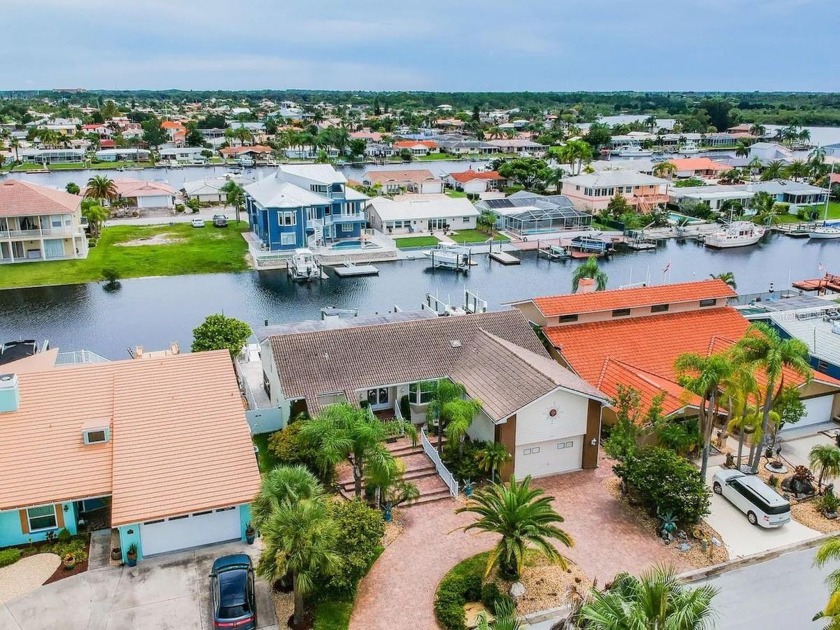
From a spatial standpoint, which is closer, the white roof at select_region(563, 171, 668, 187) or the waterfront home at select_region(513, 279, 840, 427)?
the waterfront home at select_region(513, 279, 840, 427)

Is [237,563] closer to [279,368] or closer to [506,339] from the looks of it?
[279,368]

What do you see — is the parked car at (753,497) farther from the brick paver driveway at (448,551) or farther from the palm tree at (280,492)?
the palm tree at (280,492)

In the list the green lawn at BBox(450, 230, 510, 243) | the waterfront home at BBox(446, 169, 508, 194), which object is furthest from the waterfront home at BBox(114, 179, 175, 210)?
the waterfront home at BBox(446, 169, 508, 194)

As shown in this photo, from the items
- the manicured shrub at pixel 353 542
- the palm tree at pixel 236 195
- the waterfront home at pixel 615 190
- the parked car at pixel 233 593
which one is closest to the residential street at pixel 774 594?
the manicured shrub at pixel 353 542

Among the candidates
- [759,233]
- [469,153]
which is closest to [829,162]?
[759,233]

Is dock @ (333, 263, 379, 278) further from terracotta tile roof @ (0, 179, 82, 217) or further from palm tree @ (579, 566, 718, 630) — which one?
palm tree @ (579, 566, 718, 630)

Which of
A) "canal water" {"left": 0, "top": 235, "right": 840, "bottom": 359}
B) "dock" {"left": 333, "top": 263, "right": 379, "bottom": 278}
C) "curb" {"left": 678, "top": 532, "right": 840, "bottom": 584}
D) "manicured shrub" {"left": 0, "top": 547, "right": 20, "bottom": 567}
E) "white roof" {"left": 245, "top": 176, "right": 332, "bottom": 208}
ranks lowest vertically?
"canal water" {"left": 0, "top": 235, "right": 840, "bottom": 359}

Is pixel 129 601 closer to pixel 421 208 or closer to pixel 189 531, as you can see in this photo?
pixel 189 531

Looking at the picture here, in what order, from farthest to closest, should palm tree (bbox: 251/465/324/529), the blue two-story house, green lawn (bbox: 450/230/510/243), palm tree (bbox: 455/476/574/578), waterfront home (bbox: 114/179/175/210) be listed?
waterfront home (bbox: 114/179/175/210) → green lawn (bbox: 450/230/510/243) → the blue two-story house → palm tree (bbox: 455/476/574/578) → palm tree (bbox: 251/465/324/529)
